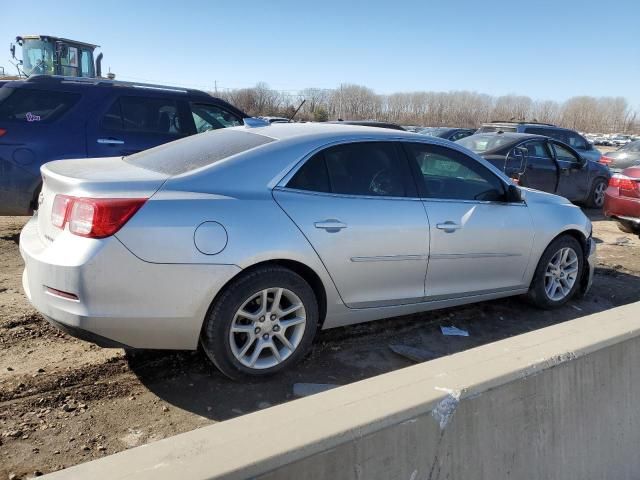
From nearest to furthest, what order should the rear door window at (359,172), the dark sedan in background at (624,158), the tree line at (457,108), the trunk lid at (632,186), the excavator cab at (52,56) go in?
→ 1. the rear door window at (359,172)
2. the trunk lid at (632,186)
3. the dark sedan in background at (624,158)
4. the excavator cab at (52,56)
5. the tree line at (457,108)

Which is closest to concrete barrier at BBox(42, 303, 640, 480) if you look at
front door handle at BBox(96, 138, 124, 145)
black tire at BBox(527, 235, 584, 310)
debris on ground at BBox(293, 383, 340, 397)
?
debris on ground at BBox(293, 383, 340, 397)

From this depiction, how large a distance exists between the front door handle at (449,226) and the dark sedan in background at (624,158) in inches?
467

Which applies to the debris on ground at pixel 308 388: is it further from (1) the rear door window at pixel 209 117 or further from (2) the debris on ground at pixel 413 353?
(1) the rear door window at pixel 209 117

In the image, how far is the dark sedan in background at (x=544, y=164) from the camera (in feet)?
32.0

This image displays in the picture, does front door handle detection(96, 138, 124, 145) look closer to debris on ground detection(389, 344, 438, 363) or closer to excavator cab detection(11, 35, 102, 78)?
debris on ground detection(389, 344, 438, 363)

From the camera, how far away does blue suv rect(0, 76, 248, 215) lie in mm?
5988

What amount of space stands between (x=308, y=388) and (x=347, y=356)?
628mm

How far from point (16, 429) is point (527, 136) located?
937cm

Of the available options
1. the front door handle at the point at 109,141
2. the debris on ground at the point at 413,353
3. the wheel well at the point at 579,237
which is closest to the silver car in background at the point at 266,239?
the debris on ground at the point at 413,353

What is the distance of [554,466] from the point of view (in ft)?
8.00

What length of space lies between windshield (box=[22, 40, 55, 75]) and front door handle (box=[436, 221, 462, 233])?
17872 millimetres

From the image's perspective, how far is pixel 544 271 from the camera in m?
5.07

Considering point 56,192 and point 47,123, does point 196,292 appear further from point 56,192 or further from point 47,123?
point 47,123

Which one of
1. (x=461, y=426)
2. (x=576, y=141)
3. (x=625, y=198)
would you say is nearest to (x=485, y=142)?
(x=625, y=198)
